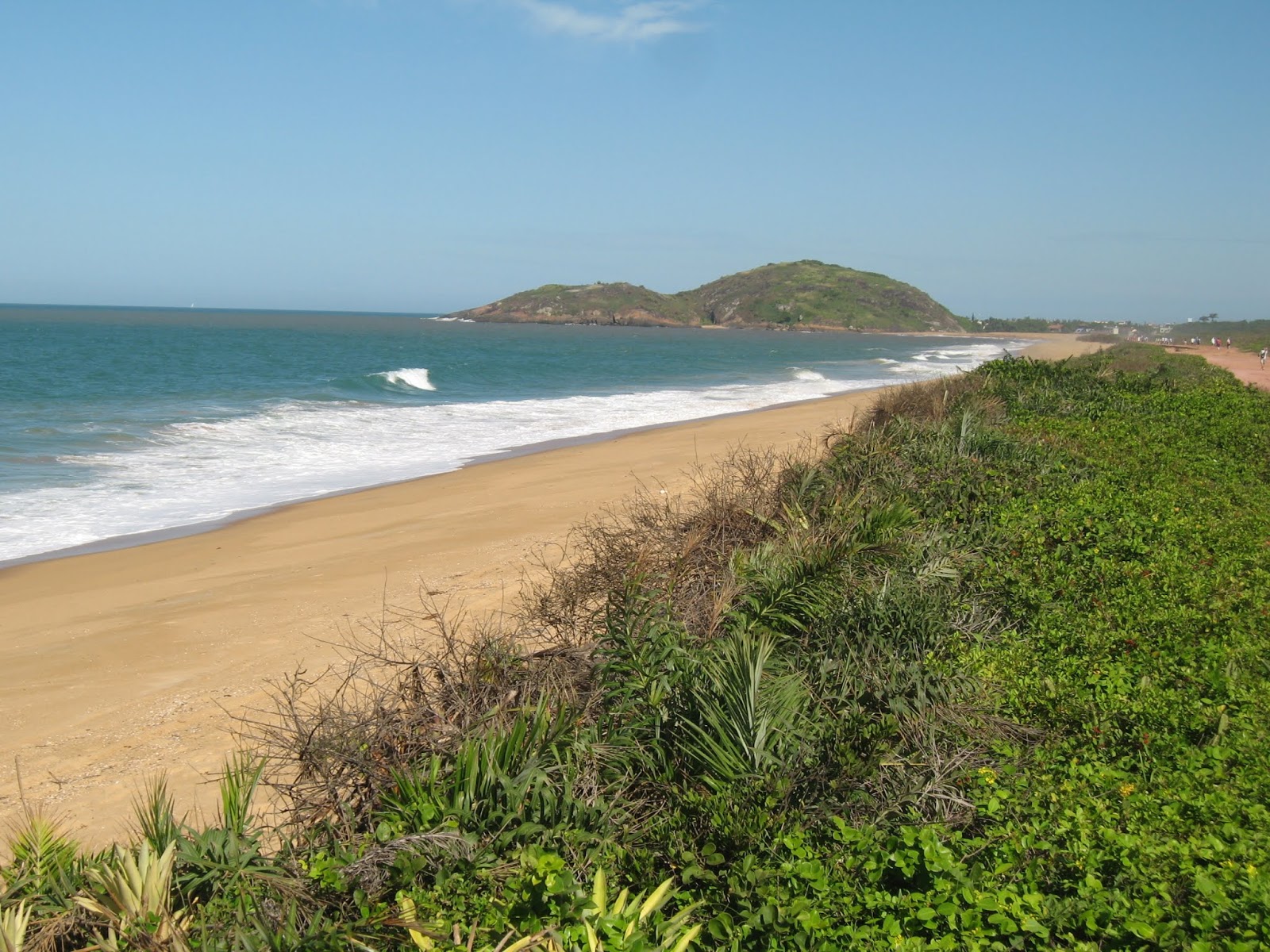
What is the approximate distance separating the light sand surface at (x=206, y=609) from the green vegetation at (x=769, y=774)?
2.72ft

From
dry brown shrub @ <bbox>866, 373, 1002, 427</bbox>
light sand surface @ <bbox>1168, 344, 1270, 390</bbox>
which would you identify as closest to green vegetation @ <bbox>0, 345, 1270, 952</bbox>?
dry brown shrub @ <bbox>866, 373, 1002, 427</bbox>

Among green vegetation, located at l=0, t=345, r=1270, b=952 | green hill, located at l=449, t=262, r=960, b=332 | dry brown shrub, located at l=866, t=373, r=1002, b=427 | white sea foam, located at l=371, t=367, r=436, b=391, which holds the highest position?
green hill, located at l=449, t=262, r=960, b=332

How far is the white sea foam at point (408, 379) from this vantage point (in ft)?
117

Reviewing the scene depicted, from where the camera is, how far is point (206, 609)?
29.1ft

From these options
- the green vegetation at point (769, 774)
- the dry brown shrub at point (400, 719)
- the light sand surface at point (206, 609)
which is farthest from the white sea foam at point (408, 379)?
the dry brown shrub at point (400, 719)

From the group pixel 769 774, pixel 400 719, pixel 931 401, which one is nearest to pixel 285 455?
pixel 931 401

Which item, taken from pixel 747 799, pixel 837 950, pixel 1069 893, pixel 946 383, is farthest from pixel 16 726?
pixel 946 383

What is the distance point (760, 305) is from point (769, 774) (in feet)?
545

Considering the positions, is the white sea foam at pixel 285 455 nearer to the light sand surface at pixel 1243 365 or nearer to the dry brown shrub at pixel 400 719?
the dry brown shrub at pixel 400 719

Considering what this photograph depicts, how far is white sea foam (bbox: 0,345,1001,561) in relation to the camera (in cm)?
1320

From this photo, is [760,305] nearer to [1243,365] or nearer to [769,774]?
[1243,365]

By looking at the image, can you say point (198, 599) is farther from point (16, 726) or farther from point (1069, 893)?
point (1069, 893)

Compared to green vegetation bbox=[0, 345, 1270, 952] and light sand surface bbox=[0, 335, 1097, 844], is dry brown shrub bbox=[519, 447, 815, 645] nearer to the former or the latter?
green vegetation bbox=[0, 345, 1270, 952]

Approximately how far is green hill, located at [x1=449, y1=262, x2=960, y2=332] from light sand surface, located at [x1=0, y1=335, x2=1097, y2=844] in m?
144
